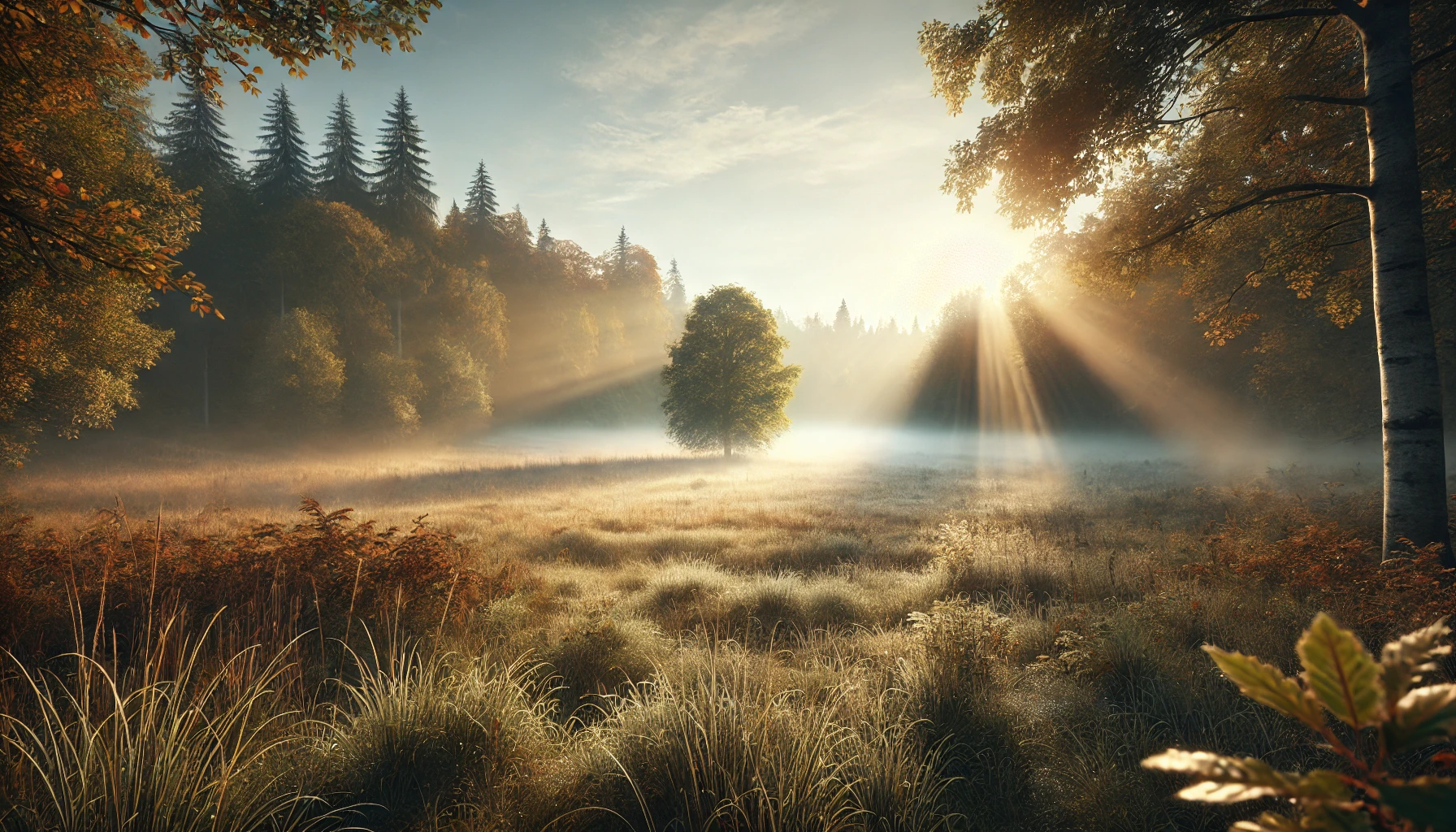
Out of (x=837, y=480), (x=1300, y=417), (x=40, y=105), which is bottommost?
(x=837, y=480)

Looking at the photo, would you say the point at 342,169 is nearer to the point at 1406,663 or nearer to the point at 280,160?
the point at 280,160

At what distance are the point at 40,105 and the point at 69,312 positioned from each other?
24.5 feet

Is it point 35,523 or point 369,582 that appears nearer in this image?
point 369,582

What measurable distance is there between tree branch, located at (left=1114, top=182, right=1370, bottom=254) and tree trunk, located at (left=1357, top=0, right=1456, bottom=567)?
0.24 m

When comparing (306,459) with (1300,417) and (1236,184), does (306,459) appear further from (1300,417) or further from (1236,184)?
(1300,417)

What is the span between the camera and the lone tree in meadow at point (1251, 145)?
5.46m

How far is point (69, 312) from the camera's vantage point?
1111 cm

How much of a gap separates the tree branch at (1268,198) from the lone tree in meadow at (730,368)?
2234cm

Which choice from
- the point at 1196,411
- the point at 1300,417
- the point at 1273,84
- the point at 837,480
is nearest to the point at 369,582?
the point at 1273,84

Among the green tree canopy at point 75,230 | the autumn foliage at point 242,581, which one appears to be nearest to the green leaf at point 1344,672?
the autumn foliage at point 242,581

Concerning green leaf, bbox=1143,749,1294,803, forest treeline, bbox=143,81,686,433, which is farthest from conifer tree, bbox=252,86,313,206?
green leaf, bbox=1143,749,1294,803

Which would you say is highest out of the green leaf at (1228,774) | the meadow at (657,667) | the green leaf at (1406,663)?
the green leaf at (1406,663)

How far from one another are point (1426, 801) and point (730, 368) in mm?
28920

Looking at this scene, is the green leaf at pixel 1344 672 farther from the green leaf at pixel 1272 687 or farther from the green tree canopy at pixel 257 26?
the green tree canopy at pixel 257 26
